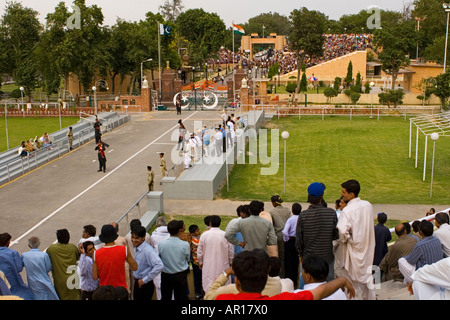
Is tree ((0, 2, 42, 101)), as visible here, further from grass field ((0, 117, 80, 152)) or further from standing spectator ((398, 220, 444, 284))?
standing spectator ((398, 220, 444, 284))

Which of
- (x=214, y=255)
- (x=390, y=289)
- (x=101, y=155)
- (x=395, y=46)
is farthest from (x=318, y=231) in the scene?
(x=395, y=46)

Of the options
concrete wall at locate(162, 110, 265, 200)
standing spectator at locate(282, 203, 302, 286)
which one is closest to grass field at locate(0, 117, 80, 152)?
concrete wall at locate(162, 110, 265, 200)

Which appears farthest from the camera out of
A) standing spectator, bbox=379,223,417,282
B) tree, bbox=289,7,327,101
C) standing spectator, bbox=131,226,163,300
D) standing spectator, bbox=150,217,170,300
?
tree, bbox=289,7,327,101

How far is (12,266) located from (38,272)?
39 cm

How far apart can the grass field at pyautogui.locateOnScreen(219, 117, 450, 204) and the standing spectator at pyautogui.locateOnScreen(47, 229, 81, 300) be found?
441 inches

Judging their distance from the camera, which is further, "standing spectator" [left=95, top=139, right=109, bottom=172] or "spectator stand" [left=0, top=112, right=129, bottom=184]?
"standing spectator" [left=95, top=139, right=109, bottom=172]

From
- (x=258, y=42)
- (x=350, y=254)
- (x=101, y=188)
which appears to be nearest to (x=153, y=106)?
(x=101, y=188)

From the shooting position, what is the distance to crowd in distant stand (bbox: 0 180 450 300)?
246 inches

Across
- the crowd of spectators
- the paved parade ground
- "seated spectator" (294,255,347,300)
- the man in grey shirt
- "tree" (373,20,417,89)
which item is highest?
"tree" (373,20,417,89)

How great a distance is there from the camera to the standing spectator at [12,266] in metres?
7.15

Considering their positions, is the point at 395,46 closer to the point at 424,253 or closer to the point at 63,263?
the point at 424,253

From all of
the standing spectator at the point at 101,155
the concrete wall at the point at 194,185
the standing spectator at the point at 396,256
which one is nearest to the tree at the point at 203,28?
the standing spectator at the point at 101,155

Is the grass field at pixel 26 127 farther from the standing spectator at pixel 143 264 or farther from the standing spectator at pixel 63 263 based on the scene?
the standing spectator at pixel 143 264

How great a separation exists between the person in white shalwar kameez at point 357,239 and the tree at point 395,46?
52734 mm
